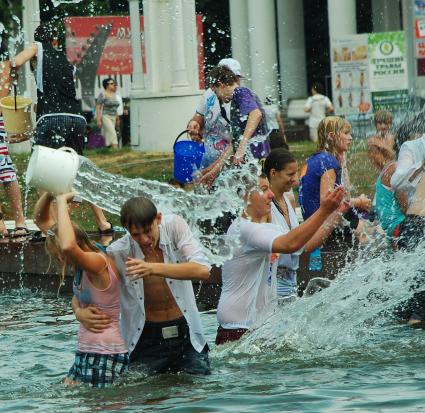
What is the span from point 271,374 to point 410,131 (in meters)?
2.75

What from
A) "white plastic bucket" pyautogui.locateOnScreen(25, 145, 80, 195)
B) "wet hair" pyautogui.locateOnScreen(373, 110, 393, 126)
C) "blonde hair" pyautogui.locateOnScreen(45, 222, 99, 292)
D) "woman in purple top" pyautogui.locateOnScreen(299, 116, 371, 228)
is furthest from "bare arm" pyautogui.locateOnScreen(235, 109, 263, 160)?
"blonde hair" pyautogui.locateOnScreen(45, 222, 99, 292)

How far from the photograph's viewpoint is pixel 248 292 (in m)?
8.92

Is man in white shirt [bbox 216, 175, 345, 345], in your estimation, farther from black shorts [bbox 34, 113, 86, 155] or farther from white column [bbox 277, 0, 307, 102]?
white column [bbox 277, 0, 307, 102]

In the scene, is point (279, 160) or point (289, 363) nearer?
point (279, 160)

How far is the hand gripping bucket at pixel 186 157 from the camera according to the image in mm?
12836

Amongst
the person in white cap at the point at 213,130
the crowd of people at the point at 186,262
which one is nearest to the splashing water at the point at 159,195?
the crowd of people at the point at 186,262

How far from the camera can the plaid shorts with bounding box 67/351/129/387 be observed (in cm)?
821

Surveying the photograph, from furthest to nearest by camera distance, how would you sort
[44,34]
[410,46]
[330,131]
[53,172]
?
[410,46] → [44,34] → [330,131] → [53,172]

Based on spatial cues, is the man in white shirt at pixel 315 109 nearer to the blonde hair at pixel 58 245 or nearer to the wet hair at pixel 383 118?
the wet hair at pixel 383 118

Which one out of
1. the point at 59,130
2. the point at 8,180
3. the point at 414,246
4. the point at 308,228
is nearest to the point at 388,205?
the point at 414,246

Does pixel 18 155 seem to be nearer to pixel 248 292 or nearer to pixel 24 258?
pixel 24 258

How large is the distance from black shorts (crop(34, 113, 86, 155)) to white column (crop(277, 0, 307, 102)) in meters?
23.9

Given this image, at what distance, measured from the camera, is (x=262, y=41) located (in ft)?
115

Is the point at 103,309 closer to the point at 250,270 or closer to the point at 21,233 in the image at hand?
the point at 250,270
